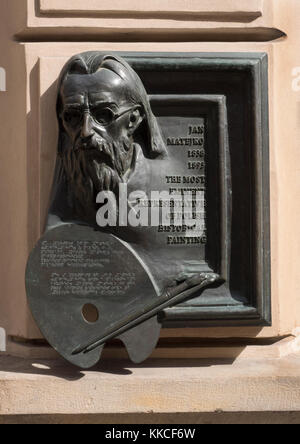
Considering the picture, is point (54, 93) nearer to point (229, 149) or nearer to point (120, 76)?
point (120, 76)

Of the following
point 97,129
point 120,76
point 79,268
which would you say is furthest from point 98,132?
point 79,268

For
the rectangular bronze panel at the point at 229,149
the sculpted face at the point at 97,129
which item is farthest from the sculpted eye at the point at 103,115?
the rectangular bronze panel at the point at 229,149

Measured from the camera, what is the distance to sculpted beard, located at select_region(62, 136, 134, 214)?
3.80 metres

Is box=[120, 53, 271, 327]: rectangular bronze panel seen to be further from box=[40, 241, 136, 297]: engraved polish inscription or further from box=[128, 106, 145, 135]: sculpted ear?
box=[40, 241, 136, 297]: engraved polish inscription

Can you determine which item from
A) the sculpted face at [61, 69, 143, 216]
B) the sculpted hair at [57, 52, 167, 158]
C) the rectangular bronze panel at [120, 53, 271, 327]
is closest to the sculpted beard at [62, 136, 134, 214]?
the sculpted face at [61, 69, 143, 216]

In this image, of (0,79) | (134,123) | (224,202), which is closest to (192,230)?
(224,202)

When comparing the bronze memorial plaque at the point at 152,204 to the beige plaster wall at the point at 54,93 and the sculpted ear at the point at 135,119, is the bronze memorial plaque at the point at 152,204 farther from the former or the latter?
the beige plaster wall at the point at 54,93

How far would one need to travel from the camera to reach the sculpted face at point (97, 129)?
12.3 ft

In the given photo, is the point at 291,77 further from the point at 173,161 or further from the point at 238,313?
the point at 238,313

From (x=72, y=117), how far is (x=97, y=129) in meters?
0.13

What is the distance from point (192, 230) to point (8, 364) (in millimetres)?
991

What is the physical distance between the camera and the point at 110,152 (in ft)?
12.5

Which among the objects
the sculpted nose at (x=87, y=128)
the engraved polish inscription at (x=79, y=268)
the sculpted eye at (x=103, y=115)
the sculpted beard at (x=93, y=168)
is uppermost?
the sculpted eye at (x=103, y=115)

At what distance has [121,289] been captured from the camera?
381 centimetres
